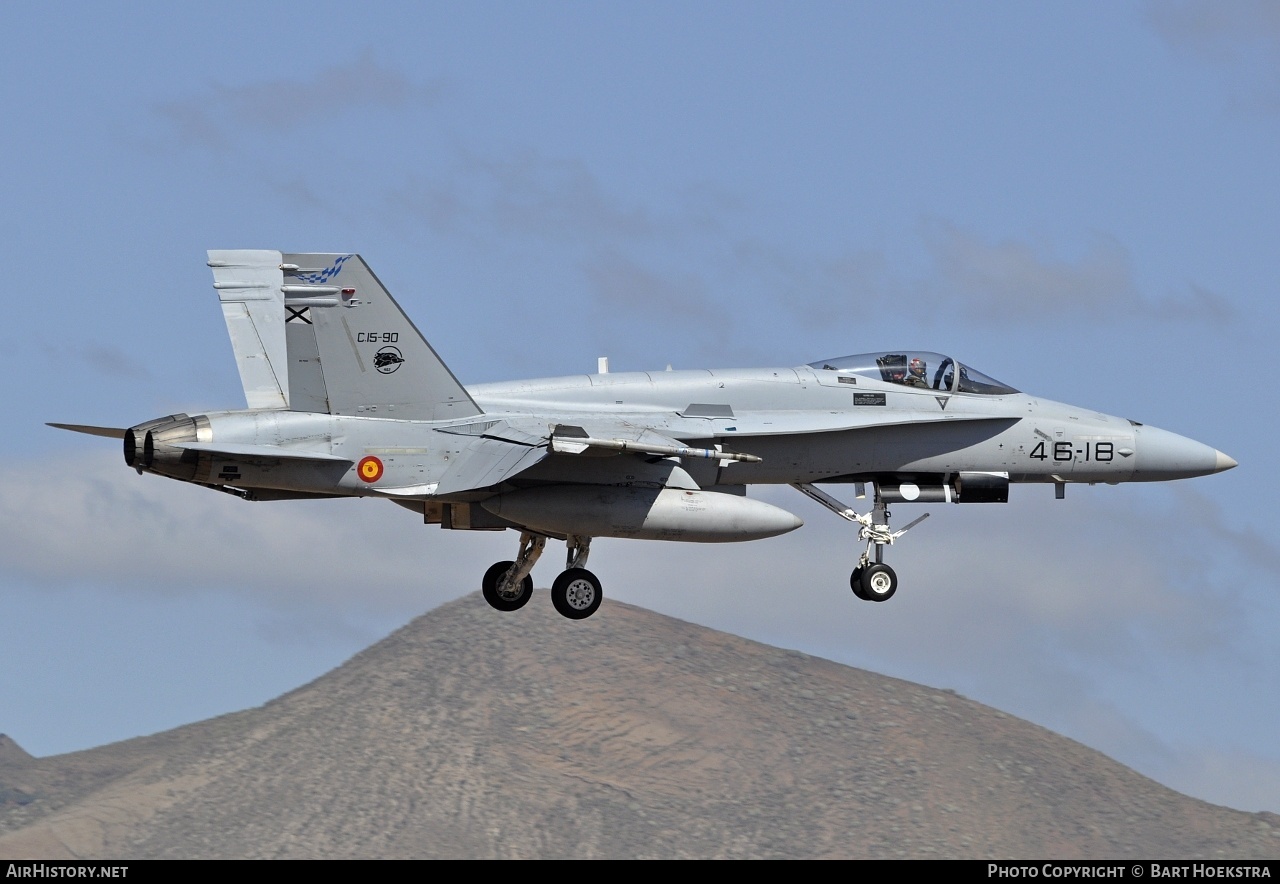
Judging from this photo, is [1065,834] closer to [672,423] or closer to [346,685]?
[346,685]

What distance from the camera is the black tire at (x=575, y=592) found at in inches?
1096

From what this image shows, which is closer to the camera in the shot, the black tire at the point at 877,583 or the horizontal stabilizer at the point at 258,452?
the horizontal stabilizer at the point at 258,452

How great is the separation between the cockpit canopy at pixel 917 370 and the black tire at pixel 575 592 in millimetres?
4594

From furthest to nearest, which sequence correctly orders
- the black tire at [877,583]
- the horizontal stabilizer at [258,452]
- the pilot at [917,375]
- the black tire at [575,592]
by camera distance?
the pilot at [917,375] < the black tire at [877,583] < the black tire at [575,592] < the horizontal stabilizer at [258,452]

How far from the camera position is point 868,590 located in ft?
94.8

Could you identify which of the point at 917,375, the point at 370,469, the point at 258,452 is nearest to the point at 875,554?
the point at 917,375

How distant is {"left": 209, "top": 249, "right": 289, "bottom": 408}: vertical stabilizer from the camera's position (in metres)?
28.3

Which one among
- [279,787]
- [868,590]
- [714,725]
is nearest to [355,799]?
[279,787]

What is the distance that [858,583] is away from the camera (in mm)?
28938

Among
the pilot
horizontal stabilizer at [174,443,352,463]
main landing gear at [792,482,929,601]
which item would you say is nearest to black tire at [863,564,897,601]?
main landing gear at [792,482,929,601]

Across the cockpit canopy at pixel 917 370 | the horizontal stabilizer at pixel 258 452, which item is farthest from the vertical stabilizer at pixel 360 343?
the cockpit canopy at pixel 917 370

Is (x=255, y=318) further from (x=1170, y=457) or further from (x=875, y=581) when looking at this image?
(x=1170, y=457)

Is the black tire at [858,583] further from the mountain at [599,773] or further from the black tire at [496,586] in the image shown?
the mountain at [599,773]

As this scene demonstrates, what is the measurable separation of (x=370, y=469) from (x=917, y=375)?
27.3ft
